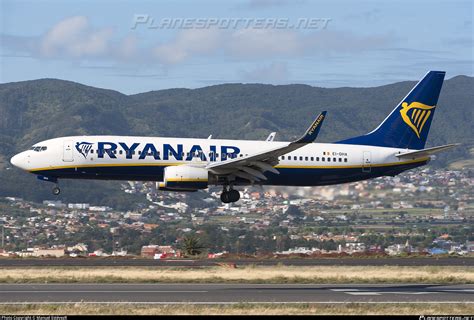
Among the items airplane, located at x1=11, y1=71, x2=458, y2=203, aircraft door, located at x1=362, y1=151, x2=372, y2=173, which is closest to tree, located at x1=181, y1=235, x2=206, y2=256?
airplane, located at x1=11, y1=71, x2=458, y2=203

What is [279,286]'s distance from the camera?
46.1 m

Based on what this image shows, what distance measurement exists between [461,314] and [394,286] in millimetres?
12396

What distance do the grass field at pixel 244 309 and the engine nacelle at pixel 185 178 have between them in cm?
1839

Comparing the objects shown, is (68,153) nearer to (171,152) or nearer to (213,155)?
(171,152)

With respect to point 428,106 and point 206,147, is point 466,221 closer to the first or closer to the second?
point 428,106

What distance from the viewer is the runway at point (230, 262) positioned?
60.4 m

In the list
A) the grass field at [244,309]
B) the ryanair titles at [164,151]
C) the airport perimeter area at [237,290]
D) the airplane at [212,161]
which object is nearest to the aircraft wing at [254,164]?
the airplane at [212,161]

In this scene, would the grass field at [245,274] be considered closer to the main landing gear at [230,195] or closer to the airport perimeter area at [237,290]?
the airport perimeter area at [237,290]

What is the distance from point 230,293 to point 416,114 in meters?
26.8

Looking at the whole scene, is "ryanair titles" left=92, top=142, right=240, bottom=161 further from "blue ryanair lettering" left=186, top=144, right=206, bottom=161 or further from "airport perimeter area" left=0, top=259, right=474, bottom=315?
"airport perimeter area" left=0, top=259, right=474, bottom=315

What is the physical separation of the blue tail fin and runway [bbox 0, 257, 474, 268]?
760 cm

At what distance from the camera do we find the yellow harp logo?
2515 inches

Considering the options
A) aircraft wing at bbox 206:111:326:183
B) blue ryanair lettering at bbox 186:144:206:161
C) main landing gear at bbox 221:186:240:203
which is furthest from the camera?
main landing gear at bbox 221:186:240:203

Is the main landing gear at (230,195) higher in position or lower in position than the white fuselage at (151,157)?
lower
